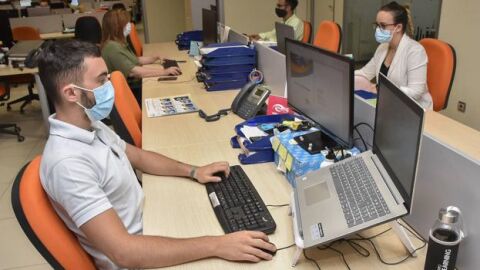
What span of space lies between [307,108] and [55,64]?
1.02 m

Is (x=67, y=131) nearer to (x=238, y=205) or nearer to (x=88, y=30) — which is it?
(x=238, y=205)

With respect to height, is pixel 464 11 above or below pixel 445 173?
above

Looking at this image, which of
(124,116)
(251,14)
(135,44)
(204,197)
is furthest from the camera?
(251,14)

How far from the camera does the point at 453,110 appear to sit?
13.1 ft

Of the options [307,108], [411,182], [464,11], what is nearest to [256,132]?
[307,108]

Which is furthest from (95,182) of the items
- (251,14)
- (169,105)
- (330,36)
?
(251,14)

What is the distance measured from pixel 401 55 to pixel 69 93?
2.20 metres

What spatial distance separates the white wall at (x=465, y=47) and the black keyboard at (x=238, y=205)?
2.99m

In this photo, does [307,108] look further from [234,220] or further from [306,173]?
[234,220]

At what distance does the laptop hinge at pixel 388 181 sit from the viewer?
1068 millimetres

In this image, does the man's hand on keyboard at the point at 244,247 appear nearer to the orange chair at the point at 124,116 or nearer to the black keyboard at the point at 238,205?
the black keyboard at the point at 238,205

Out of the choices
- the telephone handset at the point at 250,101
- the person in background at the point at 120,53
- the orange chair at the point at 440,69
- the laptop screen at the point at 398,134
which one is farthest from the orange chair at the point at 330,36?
the laptop screen at the point at 398,134

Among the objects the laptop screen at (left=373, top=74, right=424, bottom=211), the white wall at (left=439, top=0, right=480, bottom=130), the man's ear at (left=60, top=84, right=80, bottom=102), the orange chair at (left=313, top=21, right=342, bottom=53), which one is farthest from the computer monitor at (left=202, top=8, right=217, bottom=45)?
the laptop screen at (left=373, top=74, right=424, bottom=211)

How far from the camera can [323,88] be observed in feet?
5.36
